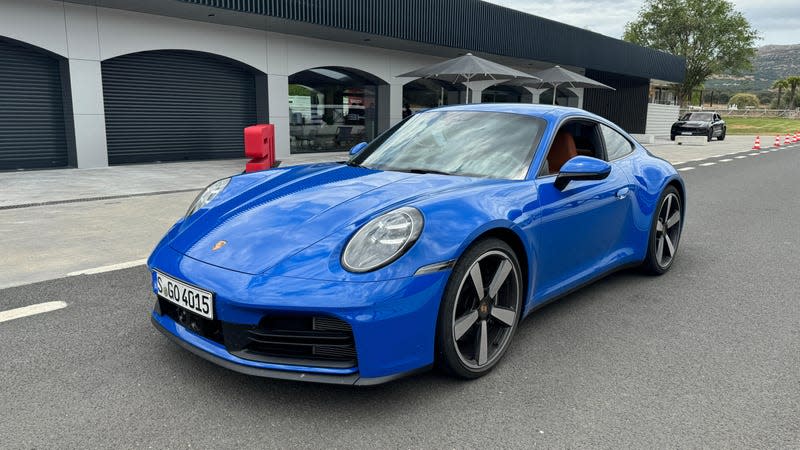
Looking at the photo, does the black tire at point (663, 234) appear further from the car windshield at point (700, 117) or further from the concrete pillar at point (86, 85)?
the car windshield at point (700, 117)

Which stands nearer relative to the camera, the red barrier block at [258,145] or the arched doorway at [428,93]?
the red barrier block at [258,145]

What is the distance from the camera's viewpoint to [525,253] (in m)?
2.97

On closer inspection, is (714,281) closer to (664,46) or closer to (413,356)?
(413,356)

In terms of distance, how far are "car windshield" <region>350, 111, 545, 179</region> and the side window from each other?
862 mm

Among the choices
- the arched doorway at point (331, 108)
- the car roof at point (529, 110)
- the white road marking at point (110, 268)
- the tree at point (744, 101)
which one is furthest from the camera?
the tree at point (744, 101)

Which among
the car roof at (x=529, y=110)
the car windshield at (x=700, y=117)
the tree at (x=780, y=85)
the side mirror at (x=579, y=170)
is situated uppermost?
the tree at (x=780, y=85)

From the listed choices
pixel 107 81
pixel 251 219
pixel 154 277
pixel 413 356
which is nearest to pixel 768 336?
pixel 413 356

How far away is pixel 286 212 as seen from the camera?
2773mm

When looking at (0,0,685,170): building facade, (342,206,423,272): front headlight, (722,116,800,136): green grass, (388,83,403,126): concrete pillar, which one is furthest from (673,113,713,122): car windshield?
(342,206,423,272): front headlight

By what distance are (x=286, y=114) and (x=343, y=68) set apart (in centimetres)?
254

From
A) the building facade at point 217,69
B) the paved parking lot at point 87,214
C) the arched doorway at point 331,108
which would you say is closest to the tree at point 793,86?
the building facade at point 217,69

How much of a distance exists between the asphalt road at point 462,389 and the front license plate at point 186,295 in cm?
40

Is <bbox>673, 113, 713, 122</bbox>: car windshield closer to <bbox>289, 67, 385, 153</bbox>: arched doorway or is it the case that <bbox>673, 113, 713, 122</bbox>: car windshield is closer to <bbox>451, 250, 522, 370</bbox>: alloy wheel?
<bbox>289, 67, 385, 153</bbox>: arched doorway

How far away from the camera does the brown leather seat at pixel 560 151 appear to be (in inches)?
137
